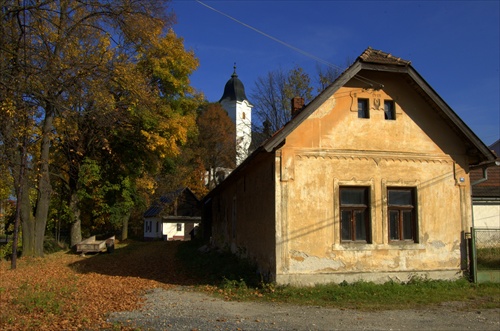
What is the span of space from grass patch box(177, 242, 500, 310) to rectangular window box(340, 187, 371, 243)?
4.41ft

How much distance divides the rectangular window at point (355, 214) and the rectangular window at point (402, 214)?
2.32ft

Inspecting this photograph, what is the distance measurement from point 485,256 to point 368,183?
6.71m

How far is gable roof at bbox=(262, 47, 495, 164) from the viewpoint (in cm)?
1284

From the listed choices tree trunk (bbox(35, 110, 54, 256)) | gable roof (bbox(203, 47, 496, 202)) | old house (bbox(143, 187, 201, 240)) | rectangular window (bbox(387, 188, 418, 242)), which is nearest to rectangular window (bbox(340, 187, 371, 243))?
rectangular window (bbox(387, 188, 418, 242))

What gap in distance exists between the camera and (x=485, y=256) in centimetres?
1669

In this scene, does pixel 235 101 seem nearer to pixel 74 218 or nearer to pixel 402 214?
pixel 74 218

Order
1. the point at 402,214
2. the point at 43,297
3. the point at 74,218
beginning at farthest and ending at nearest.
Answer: the point at 74,218 → the point at 402,214 → the point at 43,297

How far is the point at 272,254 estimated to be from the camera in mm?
12633

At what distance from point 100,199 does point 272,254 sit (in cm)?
1983

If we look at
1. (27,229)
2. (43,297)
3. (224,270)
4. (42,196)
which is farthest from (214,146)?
(43,297)

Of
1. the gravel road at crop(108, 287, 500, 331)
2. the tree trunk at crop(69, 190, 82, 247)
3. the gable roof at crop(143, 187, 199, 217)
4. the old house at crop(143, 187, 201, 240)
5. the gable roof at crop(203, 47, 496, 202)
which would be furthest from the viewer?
the old house at crop(143, 187, 201, 240)

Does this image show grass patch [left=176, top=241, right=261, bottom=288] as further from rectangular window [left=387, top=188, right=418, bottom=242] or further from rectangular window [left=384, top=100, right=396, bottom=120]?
rectangular window [left=384, top=100, right=396, bottom=120]

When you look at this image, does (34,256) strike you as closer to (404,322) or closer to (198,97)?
(198,97)

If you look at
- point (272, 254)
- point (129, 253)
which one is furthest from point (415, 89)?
point (129, 253)
